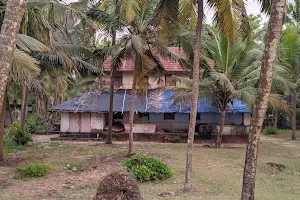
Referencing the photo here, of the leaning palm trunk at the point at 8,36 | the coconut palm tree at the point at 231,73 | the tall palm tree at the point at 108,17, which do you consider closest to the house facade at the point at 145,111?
the coconut palm tree at the point at 231,73

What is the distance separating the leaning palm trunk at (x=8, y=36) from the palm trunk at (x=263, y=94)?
386 centimetres

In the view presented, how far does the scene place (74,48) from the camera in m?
15.6

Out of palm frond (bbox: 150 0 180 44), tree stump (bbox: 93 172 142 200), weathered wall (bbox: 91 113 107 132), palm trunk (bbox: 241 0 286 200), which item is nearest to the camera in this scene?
tree stump (bbox: 93 172 142 200)

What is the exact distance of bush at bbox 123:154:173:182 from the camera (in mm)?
10812

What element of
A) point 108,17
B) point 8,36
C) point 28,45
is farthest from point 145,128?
point 8,36

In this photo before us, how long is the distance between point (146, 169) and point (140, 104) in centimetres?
1254

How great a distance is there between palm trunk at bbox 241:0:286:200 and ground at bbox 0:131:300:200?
8.34 ft

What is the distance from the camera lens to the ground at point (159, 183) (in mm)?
9320

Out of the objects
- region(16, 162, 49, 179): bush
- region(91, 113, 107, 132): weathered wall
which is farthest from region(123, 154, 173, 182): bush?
region(91, 113, 107, 132): weathered wall

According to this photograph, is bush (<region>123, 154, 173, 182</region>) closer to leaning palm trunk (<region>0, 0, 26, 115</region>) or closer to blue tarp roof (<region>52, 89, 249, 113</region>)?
leaning palm trunk (<region>0, 0, 26, 115</region>)

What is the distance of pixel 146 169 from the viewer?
428 inches

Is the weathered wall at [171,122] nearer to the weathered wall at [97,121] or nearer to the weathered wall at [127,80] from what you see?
the weathered wall at [127,80]

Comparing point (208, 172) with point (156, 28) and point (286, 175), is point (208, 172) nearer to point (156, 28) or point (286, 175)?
point (286, 175)

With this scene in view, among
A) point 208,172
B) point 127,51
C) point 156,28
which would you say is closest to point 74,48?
point 127,51
